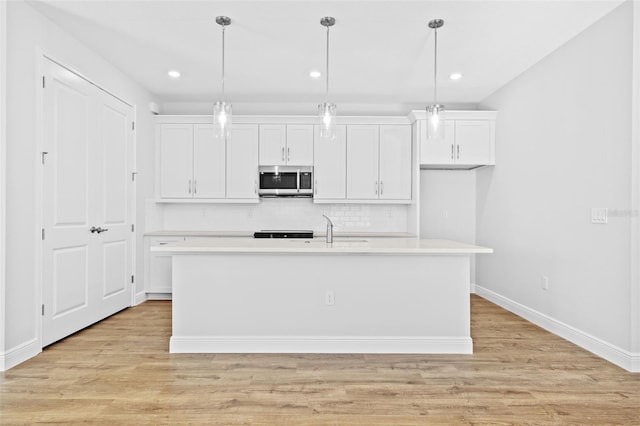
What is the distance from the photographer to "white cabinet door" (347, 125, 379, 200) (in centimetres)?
532

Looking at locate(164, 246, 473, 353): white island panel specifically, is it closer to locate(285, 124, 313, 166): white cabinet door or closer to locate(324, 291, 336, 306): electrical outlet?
locate(324, 291, 336, 306): electrical outlet

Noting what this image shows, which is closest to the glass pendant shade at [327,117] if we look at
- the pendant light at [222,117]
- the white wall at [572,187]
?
the pendant light at [222,117]

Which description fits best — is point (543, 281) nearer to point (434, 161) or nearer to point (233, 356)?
point (434, 161)

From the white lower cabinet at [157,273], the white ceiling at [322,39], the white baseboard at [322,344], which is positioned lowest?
the white baseboard at [322,344]

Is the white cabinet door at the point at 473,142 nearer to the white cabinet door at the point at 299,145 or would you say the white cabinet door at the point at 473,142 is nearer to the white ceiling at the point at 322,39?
the white ceiling at the point at 322,39

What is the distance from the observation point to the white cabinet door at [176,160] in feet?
17.4

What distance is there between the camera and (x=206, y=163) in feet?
17.4

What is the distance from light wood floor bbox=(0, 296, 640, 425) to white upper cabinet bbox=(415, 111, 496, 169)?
242 cm

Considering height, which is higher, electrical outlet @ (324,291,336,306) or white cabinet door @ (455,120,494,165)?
white cabinet door @ (455,120,494,165)

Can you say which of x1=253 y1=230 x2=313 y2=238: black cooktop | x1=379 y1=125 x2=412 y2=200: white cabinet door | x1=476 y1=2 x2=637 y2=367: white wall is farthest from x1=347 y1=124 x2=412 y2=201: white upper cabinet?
x1=476 y1=2 x2=637 y2=367: white wall

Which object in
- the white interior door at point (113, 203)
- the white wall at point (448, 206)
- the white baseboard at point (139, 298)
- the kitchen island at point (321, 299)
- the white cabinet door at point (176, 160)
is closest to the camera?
the kitchen island at point (321, 299)

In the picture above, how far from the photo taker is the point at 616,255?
297 centimetres

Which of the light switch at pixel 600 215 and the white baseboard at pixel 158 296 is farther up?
the light switch at pixel 600 215

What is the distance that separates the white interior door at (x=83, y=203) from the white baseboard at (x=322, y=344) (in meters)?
1.16
